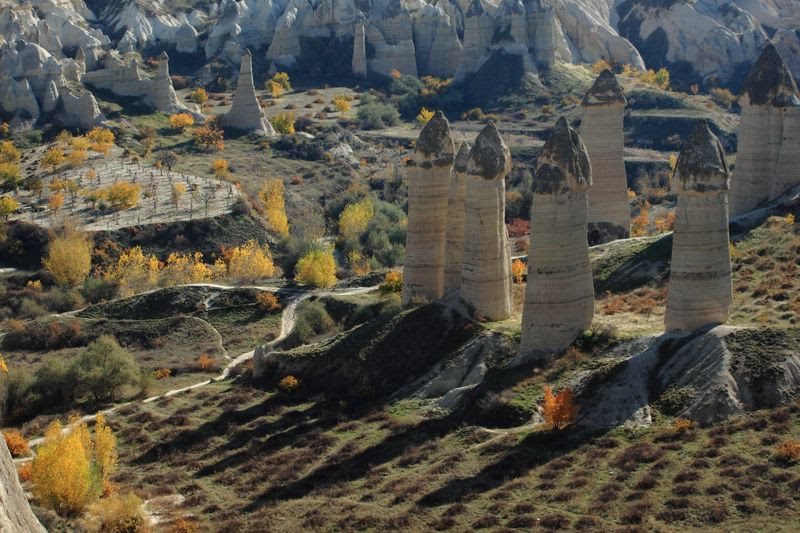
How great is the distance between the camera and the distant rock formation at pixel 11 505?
2128cm

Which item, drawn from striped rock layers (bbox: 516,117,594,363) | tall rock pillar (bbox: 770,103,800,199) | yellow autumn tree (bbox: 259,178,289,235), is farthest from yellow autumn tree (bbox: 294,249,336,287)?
striped rock layers (bbox: 516,117,594,363)

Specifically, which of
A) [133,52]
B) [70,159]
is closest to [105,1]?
[133,52]

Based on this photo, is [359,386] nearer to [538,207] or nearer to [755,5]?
[538,207]

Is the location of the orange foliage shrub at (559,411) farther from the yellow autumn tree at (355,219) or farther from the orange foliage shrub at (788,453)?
the yellow autumn tree at (355,219)

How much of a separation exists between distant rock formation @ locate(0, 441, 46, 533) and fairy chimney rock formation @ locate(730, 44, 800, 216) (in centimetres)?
4035

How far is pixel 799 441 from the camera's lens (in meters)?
34.1

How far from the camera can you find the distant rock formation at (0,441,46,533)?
69.8 ft

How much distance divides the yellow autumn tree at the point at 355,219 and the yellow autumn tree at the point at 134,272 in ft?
45.5

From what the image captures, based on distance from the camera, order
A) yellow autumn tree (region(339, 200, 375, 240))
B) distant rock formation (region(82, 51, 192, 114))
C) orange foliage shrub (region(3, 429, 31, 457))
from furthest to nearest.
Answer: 1. distant rock formation (region(82, 51, 192, 114))
2. yellow autumn tree (region(339, 200, 375, 240))
3. orange foliage shrub (region(3, 429, 31, 457))

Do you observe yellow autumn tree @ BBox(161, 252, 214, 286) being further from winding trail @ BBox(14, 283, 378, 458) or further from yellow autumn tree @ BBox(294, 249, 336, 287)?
winding trail @ BBox(14, 283, 378, 458)

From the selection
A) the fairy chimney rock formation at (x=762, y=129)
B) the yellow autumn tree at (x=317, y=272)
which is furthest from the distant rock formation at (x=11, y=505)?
the yellow autumn tree at (x=317, y=272)

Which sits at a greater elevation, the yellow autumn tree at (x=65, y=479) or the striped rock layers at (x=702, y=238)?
the striped rock layers at (x=702, y=238)

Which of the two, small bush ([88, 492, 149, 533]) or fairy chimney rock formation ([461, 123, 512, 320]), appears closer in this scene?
small bush ([88, 492, 149, 533])

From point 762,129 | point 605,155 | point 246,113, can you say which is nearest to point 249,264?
point 605,155
